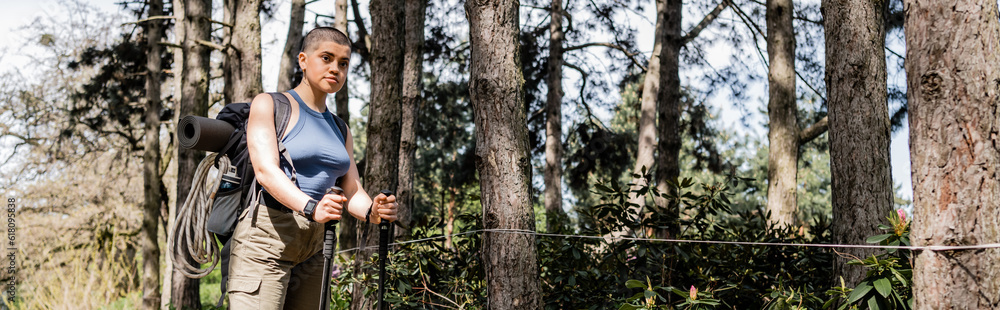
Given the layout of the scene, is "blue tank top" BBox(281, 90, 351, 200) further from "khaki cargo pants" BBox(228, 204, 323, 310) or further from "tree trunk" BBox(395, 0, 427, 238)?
"tree trunk" BBox(395, 0, 427, 238)

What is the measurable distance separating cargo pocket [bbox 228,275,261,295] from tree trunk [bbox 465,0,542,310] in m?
1.45

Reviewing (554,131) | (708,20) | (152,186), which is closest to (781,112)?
(554,131)

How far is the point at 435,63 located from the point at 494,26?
11.4 meters

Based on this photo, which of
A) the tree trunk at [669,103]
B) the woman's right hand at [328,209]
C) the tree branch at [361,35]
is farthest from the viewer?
the tree branch at [361,35]

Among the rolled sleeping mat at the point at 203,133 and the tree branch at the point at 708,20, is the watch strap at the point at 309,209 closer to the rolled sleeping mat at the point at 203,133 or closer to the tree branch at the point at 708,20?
the rolled sleeping mat at the point at 203,133

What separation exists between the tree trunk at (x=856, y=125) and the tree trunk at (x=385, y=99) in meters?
3.06

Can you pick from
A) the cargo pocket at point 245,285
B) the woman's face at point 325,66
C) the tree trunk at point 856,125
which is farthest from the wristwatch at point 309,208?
the tree trunk at point 856,125

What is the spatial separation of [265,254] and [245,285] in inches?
4.8

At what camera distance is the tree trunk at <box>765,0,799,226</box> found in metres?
7.23

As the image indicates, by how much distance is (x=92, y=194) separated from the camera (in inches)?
667

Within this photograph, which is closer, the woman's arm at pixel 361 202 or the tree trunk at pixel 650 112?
the woman's arm at pixel 361 202

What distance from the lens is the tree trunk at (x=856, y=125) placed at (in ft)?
13.0

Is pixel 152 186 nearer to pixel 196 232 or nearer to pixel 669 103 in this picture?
pixel 669 103

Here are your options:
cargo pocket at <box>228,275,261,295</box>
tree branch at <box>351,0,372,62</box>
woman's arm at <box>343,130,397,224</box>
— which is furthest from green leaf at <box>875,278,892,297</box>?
tree branch at <box>351,0,372,62</box>
